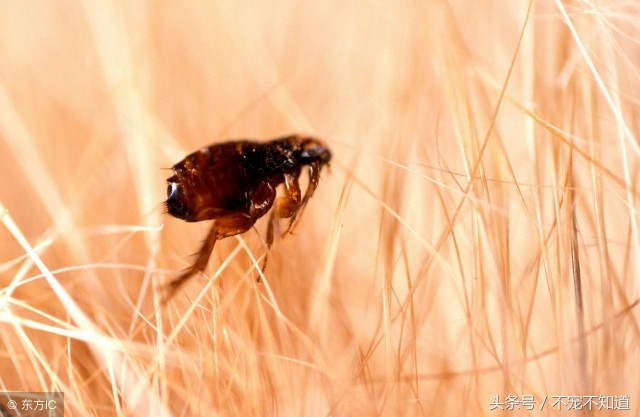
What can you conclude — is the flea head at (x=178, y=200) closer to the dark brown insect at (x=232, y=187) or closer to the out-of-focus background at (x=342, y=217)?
the dark brown insect at (x=232, y=187)

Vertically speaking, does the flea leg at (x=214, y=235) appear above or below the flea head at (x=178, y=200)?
below

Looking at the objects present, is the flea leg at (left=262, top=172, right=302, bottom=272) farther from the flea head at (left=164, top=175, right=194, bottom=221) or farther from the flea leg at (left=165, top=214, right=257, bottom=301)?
the flea head at (left=164, top=175, right=194, bottom=221)

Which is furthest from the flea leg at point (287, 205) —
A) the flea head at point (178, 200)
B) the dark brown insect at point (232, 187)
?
the flea head at point (178, 200)

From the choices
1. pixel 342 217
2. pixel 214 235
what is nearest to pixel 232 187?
pixel 214 235

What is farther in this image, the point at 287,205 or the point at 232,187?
the point at 287,205

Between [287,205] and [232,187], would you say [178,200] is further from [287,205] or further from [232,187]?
[287,205]
